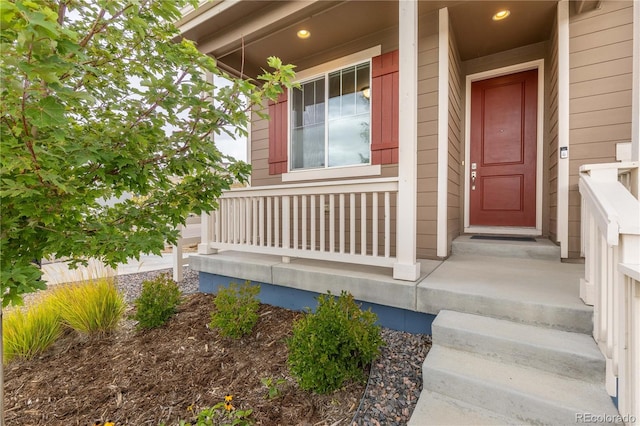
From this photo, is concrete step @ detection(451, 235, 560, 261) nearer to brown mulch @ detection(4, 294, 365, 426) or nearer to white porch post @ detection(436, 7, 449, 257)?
white porch post @ detection(436, 7, 449, 257)

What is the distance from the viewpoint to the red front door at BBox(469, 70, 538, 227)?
361 centimetres

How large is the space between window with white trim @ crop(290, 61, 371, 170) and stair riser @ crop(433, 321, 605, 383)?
91.8 inches

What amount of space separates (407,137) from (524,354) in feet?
5.24

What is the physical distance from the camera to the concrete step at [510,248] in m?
2.97

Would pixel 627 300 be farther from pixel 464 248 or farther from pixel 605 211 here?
pixel 464 248

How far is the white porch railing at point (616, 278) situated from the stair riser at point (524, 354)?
0.07m

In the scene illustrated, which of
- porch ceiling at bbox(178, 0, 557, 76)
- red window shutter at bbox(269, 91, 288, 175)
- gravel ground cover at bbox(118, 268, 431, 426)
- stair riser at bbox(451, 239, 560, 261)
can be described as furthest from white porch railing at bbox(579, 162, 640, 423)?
red window shutter at bbox(269, 91, 288, 175)

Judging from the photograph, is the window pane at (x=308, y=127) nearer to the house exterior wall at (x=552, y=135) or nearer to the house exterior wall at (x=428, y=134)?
the house exterior wall at (x=428, y=134)

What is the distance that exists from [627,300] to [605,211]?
380mm

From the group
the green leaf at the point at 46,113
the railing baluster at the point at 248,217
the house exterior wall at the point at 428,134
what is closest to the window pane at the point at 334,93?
the house exterior wall at the point at 428,134

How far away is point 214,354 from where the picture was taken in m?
2.38

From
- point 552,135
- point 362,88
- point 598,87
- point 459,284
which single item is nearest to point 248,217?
point 362,88

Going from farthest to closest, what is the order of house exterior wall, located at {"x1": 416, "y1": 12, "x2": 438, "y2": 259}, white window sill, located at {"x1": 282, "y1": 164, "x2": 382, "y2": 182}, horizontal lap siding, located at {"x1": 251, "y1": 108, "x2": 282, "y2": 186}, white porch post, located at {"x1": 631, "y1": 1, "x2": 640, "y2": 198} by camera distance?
horizontal lap siding, located at {"x1": 251, "y1": 108, "x2": 282, "y2": 186}, white window sill, located at {"x1": 282, "y1": 164, "x2": 382, "y2": 182}, house exterior wall, located at {"x1": 416, "y1": 12, "x2": 438, "y2": 259}, white porch post, located at {"x1": 631, "y1": 1, "x2": 640, "y2": 198}

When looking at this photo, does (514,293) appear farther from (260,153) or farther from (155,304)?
(260,153)
